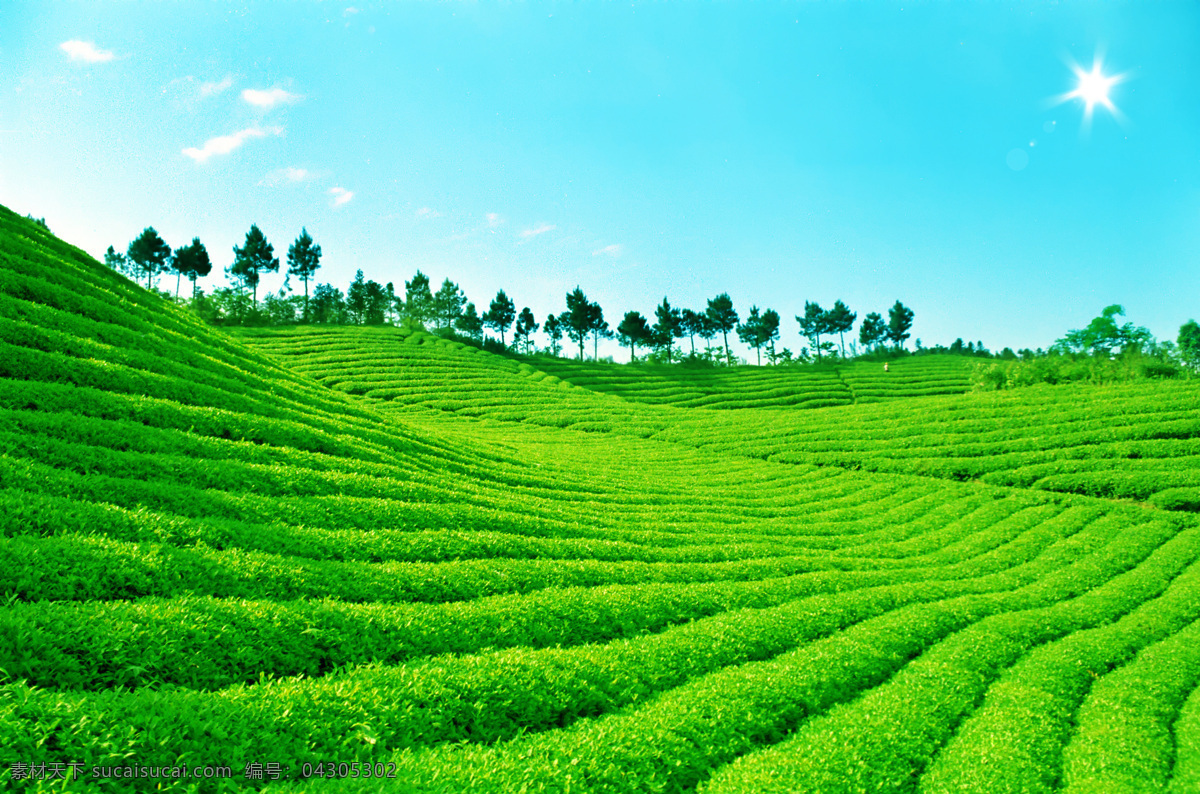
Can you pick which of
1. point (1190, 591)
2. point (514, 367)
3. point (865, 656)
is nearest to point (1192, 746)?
point (865, 656)

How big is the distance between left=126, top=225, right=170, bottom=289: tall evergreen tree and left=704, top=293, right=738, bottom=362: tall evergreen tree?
76186 millimetres

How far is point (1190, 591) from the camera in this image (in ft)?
39.5

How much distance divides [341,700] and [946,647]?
8.17 meters

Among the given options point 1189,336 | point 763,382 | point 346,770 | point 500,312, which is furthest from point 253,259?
point 1189,336

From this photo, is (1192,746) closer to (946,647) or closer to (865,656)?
(946,647)

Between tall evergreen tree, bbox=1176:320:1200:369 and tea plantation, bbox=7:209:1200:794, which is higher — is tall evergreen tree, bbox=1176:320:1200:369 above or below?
above

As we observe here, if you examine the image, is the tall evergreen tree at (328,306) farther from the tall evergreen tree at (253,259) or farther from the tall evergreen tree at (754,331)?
the tall evergreen tree at (754,331)

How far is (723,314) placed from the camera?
300 feet

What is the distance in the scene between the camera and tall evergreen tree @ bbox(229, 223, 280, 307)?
75875 millimetres

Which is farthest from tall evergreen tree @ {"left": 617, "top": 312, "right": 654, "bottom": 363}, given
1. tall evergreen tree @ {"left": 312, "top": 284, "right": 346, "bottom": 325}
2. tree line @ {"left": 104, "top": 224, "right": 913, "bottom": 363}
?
tall evergreen tree @ {"left": 312, "top": 284, "right": 346, "bottom": 325}

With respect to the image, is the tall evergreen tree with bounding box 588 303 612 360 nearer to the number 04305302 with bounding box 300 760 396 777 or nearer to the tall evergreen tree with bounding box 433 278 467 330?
the tall evergreen tree with bounding box 433 278 467 330

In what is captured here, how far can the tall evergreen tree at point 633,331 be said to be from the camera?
86625 millimetres

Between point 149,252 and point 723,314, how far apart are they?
7945cm

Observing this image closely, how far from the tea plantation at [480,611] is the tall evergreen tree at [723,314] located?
246 feet
